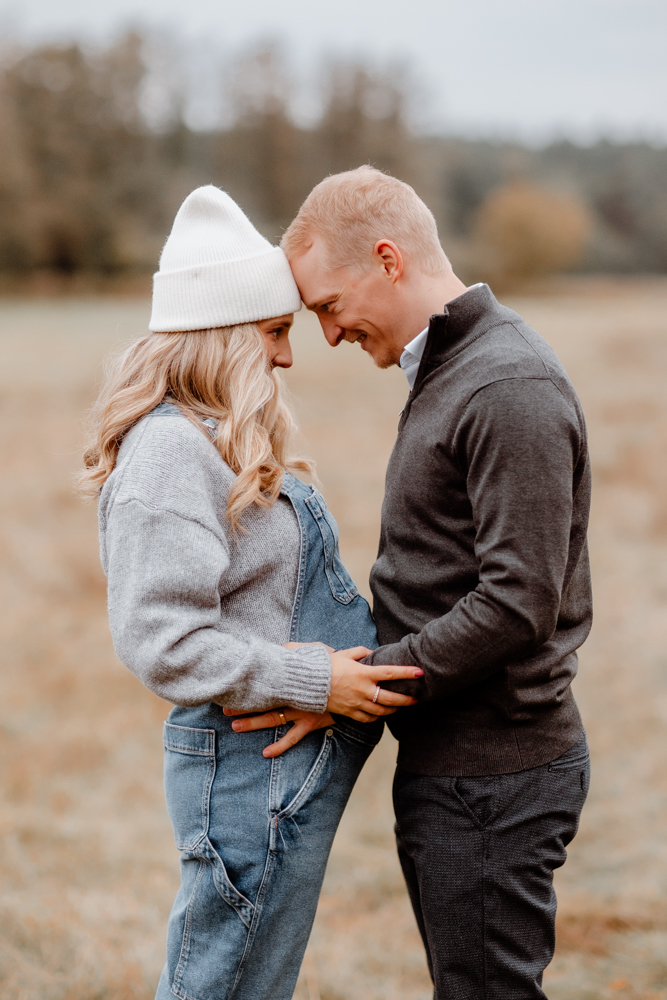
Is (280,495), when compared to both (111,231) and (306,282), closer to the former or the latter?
(306,282)

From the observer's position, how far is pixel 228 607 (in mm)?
1988

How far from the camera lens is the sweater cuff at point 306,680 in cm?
191

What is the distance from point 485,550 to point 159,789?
152 inches

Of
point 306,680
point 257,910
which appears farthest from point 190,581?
point 257,910

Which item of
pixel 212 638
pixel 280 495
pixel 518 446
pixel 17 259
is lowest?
pixel 17 259

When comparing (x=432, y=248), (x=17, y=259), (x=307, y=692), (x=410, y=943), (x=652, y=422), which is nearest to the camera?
(x=307, y=692)

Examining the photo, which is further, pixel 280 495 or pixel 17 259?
pixel 17 259

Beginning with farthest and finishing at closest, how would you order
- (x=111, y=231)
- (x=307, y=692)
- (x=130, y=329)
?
(x=111, y=231)
(x=130, y=329)
(x=307, y=692)

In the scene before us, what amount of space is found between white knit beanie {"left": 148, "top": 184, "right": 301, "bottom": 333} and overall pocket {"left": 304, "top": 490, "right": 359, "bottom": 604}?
1.48ft

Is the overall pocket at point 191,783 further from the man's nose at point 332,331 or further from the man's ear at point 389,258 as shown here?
the man's ear at point 389,258

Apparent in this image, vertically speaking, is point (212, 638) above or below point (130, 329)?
above

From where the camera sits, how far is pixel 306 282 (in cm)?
216

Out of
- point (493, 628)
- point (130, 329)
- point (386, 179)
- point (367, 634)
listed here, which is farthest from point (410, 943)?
point (130, 329)

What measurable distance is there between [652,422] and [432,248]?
12.3 meters
